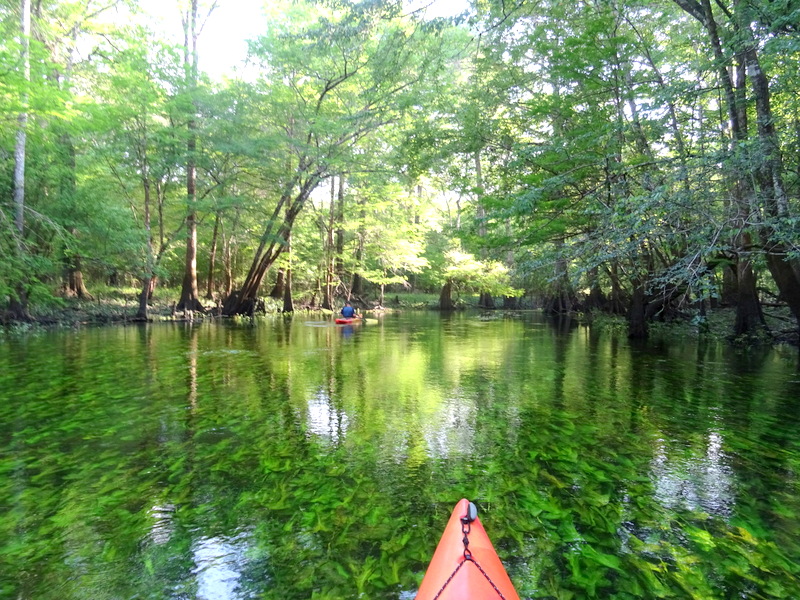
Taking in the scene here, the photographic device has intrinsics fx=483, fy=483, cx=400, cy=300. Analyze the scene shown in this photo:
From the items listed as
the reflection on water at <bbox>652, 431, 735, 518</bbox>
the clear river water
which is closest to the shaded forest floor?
the clear river water

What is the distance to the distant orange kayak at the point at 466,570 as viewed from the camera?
1.93m

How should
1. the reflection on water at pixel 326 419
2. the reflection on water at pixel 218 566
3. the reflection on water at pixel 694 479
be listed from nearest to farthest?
the reflection on water at pixel 218 566, the reflection on water at pixel 694 479, the reflection on water at pixel 326 419

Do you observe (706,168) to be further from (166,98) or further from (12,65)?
(166,98)

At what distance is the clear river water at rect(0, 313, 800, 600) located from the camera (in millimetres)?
2719

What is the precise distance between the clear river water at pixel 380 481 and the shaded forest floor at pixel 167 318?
20.7 feet

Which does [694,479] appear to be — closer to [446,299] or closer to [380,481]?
[380,481]

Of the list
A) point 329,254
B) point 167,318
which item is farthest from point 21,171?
point 329,254

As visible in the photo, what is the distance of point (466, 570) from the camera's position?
2.01 metres

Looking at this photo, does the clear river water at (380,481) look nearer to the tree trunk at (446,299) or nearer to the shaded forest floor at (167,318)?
the shaded forest floor at (167,318)

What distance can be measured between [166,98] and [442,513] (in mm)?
19080

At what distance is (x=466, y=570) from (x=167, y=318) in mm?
20101

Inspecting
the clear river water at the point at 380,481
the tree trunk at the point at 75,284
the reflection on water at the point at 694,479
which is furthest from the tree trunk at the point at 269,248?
the reflection on water at the point at 694,479

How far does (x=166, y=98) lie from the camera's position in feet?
58.3

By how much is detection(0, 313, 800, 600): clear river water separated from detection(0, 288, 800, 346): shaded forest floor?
6.32 m
